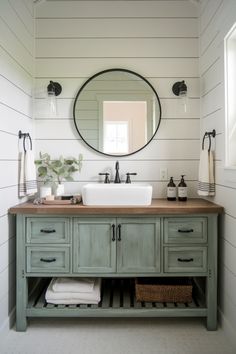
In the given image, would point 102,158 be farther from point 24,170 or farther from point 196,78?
point 196,78

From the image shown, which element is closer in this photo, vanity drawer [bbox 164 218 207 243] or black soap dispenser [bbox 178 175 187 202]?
vanity drawer [bbox 164 218 207 243]

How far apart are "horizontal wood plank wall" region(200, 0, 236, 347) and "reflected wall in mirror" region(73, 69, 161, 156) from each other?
18.0 inches

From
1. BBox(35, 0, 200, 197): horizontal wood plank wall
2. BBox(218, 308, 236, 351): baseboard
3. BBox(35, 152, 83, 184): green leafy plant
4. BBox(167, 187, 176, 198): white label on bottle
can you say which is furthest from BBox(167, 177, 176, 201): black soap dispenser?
BBox(218, 308, 236, 351): baseboard

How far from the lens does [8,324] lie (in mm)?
1876

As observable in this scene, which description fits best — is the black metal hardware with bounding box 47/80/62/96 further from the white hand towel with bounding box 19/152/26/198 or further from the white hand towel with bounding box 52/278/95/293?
the white hand towel with bounding box 52/278/95/293

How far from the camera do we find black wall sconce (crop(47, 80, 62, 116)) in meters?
2.25

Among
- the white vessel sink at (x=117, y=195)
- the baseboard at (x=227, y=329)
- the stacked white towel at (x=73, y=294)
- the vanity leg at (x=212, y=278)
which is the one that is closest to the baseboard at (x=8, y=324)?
the stacked white towel at (x=73, y=294)

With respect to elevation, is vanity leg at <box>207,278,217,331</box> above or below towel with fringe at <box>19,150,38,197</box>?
below

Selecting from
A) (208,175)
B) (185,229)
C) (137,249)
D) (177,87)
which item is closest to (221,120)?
(208,175)

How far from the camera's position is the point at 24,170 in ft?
6.71

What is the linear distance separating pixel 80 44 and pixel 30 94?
602mm

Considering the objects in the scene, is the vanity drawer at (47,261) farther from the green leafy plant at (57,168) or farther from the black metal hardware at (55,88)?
the black metal hardware at (55,88)

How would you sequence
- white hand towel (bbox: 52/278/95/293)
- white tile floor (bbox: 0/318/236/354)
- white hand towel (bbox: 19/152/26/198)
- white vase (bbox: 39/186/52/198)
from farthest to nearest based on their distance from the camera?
white vase (bbox: 39/186/52/198) < white hand towel (bbox: 19/152/26/198) < white hand towel (bbox: 52/278/95/293) < white tile floor (bbox: 0/318/236/354)

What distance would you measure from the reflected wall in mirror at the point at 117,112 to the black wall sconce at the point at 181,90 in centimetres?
17
